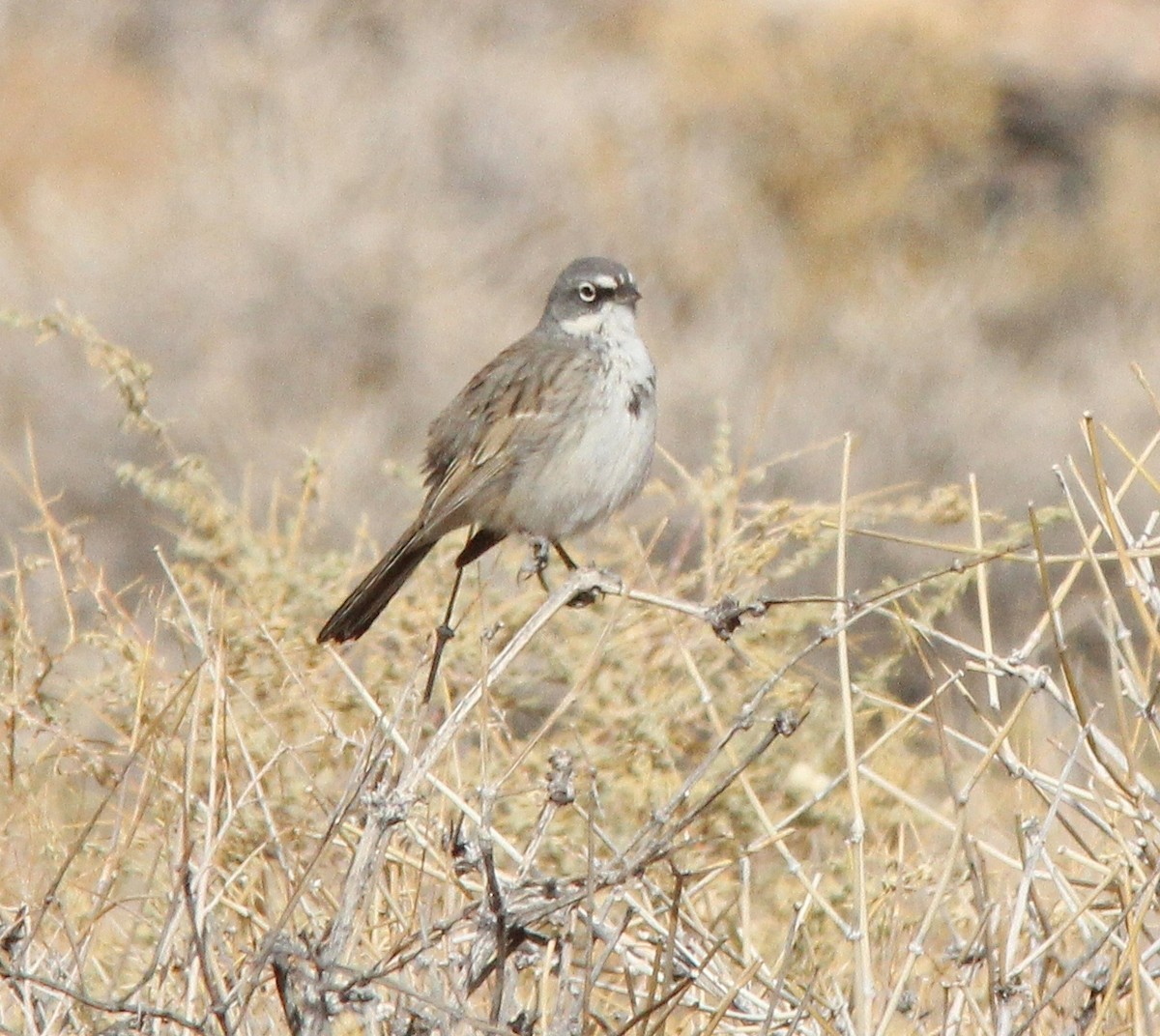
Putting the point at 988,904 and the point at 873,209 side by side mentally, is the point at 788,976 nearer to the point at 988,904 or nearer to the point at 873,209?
the point at 988,904

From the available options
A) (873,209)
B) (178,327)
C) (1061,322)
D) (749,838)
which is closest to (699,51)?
(873,209)

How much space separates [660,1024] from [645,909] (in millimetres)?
462

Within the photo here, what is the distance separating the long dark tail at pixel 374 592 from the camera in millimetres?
4449

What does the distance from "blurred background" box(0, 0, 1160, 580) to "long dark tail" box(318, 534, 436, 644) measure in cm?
190

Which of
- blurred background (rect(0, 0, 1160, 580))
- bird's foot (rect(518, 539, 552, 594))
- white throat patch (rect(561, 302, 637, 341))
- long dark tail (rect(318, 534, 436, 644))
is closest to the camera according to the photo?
long dark tail (rect(318, 534, 436, 644))

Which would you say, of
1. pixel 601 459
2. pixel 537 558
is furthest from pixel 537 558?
pixel 601 459

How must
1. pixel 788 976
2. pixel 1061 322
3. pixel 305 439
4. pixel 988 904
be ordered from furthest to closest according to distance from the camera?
pixel 1061 322, pixel 305 439, pixel 788 976, pixel 988 904

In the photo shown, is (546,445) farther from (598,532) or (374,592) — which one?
(598,532)

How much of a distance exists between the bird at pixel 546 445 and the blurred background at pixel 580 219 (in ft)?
5.07

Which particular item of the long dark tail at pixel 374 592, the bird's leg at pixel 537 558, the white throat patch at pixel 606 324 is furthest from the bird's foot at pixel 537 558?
the white throat patch at pixel 606 324

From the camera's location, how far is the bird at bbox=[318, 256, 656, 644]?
4.98 meters

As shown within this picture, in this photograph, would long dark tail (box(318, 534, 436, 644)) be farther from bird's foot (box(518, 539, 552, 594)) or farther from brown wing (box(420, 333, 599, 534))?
bird's foot (box(518, 539, 552, 594))

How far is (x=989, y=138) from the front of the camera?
655 inches

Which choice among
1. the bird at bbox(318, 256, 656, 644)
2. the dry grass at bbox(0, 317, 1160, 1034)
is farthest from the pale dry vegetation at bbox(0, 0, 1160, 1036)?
the bird at bbox(318, 256, 656, 644)
